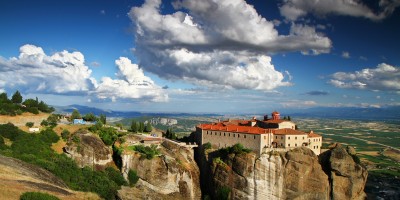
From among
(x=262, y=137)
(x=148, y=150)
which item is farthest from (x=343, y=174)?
(x=148, y=150)

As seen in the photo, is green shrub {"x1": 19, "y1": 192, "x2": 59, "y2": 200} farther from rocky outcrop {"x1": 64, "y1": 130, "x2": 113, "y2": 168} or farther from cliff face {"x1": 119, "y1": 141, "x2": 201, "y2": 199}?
rocky outcrop {"x1": 64, "y1": 130, "x2": 113, "y2": 168}

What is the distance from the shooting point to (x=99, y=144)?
68000 mm

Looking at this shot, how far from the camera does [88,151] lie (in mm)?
65938

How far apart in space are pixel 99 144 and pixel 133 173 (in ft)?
30.5

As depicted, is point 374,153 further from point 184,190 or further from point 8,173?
point 8,173

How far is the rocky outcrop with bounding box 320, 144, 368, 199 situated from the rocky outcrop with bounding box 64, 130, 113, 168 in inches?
1810

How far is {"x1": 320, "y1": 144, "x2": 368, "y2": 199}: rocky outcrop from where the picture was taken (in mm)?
70062

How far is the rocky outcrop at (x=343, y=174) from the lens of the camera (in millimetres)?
70062

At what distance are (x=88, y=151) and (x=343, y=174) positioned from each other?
2077 inches

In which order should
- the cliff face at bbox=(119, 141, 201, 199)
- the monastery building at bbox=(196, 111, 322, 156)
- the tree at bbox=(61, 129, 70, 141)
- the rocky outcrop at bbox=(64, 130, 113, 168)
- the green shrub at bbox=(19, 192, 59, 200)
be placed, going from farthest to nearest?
the monastery building at bbox=(196, 111, 322, 156) < the tree at bbox=(61, 129, 70, 141) < the cliff face at bbox=(119, 141, 201, 199) < the rocky outcrop at bbox=(64, 130, 113, 168) < the green shrub at bbox=(19, 192, 59, 200)

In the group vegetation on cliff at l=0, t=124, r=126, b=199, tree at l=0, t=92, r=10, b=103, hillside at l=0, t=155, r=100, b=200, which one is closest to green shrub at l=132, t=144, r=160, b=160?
vegetation on cliff at l=0, t=124, r=126, b=199

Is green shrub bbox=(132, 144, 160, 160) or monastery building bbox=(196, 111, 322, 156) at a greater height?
monastery building bbox=(196, 111, 322, 156)

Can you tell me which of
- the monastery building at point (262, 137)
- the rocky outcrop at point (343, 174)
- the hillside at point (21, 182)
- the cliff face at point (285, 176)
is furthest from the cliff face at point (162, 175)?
the rocky outcrop at point (343, 174)

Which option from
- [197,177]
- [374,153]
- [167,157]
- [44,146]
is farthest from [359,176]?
[374,153]
